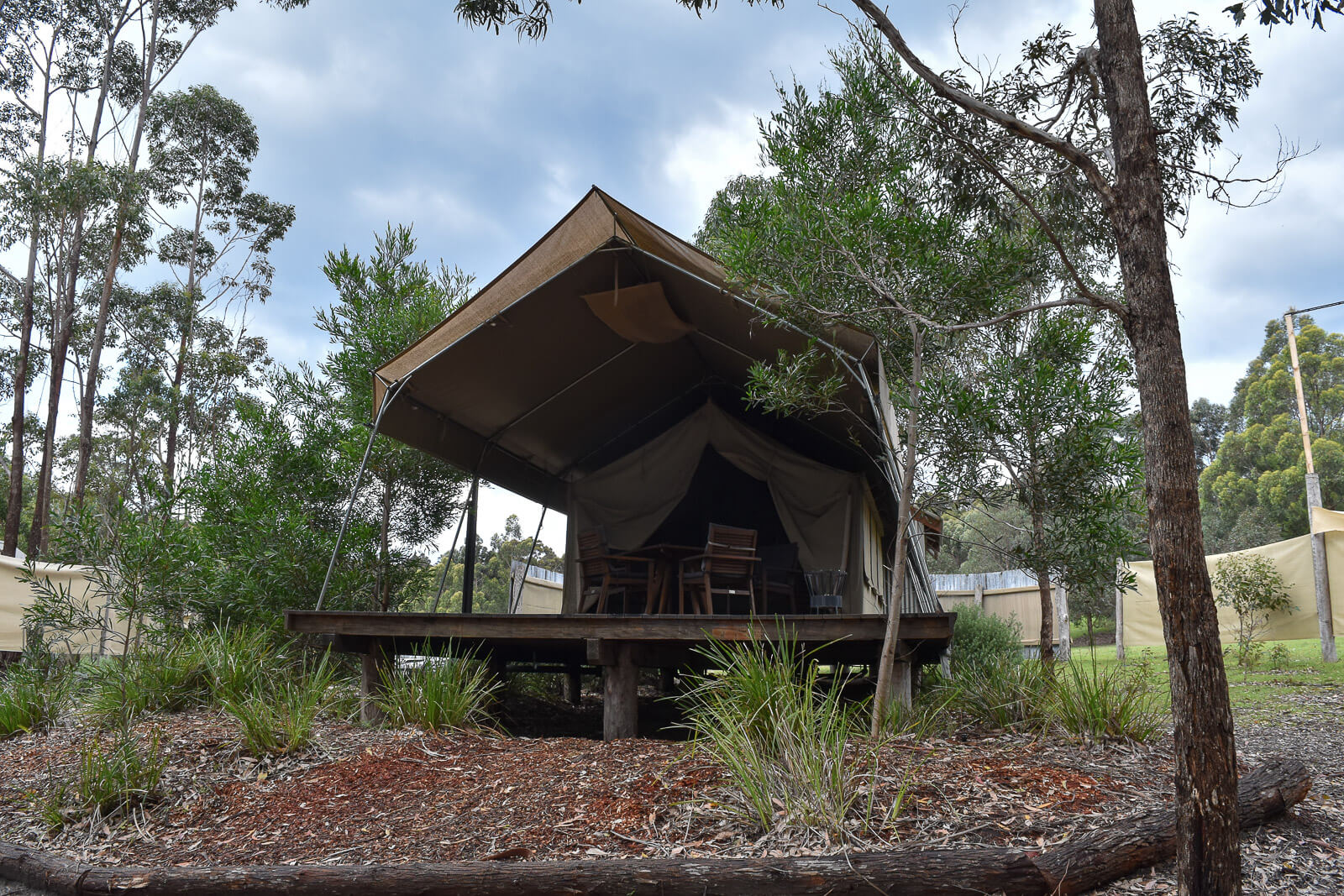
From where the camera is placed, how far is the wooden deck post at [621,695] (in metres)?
4.73

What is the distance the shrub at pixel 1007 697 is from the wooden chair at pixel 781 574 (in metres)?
2.44

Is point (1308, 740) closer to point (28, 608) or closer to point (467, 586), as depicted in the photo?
point (467, 586)

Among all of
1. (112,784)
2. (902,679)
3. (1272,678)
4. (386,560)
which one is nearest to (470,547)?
(386,560)

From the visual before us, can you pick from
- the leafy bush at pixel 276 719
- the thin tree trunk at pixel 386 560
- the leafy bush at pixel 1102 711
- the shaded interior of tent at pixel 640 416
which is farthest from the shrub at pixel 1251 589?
the leafy bush at pixel 276 719

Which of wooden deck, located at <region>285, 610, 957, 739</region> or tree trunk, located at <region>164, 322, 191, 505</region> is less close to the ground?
tree trunk, located at <region>164, 322, 191, 505</region>

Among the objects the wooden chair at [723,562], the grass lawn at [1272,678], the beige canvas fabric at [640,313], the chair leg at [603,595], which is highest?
the beige canvas fabric at [640,313]

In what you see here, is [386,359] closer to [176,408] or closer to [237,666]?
[237,666]

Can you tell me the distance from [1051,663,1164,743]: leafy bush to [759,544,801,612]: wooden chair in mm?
3186

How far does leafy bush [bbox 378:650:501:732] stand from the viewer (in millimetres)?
4621

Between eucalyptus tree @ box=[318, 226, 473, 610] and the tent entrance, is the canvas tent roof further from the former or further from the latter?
eucalyptus tree @ box=[318, 226, 473, 610]

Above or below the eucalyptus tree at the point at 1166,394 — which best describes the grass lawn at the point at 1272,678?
below

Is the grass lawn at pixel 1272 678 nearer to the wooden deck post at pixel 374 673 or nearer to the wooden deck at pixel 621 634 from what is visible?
the wooden deck at pixel 621 634

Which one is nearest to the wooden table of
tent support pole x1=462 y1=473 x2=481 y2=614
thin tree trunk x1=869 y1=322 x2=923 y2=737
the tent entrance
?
the tent entrance

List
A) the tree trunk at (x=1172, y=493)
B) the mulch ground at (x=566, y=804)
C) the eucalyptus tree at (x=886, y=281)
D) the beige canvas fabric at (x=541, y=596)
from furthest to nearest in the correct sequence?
the beige canvas fabric at (x=541, y=596)
the eucalyptus tree at (x=886, y=281)
the mulch ground at (x=566, y=804)
the tree trunk at (x=1172, y=493)
